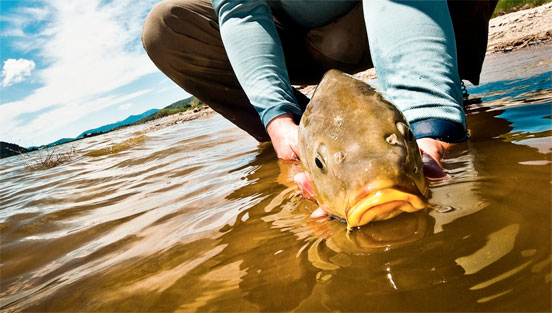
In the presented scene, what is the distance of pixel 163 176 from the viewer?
3.30 m

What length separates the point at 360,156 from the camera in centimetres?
110

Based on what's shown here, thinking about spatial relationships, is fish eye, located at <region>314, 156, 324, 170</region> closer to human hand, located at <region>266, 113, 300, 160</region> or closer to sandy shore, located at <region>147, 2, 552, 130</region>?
human hand, located at <region>266, 113, 300, 160</region>

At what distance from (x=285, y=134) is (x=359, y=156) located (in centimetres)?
97

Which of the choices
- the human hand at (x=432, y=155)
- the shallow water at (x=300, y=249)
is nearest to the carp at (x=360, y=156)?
the shallow water at (x=300, y=249)

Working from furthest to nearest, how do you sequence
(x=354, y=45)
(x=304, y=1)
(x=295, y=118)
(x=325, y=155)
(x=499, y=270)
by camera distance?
(x=354, y=45) < (x=304, y=1) < (x=295, y=118) < (x=325, y=155) < (x=499, y=270)

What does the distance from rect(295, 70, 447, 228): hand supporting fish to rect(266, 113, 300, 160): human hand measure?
49 centimetres

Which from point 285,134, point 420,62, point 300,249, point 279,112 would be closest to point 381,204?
point 300,249

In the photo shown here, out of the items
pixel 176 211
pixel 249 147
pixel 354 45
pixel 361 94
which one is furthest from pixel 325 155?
pixel 249 147

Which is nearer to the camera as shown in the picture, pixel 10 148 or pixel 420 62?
pixel 420 62

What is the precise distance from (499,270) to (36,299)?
4.79 ft

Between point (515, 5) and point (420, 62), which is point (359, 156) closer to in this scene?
point (420, 62)

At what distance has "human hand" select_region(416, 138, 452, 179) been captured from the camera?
1.37 m

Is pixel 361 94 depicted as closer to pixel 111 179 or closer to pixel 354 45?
pixel 354 45

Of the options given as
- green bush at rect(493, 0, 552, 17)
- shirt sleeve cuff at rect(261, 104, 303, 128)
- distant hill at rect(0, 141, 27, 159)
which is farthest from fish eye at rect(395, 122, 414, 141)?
green bush at rect(493, 0, 552, 17)
